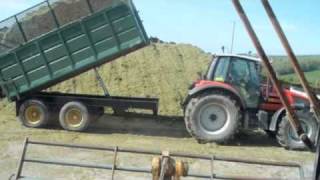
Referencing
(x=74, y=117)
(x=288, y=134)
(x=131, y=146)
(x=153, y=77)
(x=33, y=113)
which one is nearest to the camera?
(x=131, y=146)

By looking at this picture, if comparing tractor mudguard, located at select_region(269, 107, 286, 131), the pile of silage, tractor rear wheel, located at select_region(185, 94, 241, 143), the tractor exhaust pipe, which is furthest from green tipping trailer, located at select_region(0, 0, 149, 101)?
the tractor exhaust pipe

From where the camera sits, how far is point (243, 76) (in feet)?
45.6

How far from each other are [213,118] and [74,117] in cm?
362

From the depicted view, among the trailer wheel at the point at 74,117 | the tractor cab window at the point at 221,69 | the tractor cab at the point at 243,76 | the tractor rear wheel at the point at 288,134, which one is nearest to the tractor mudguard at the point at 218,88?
the tractor cab at the point at 243,76

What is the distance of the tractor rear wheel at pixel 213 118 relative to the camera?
1368 centimetres

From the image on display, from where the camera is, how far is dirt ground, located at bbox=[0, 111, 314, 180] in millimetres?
10195

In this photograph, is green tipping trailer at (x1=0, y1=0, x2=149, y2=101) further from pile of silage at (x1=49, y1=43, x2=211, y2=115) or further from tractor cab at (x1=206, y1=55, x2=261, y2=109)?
pile of silage at (x1=49, y1=43, x2=211, y2=115)

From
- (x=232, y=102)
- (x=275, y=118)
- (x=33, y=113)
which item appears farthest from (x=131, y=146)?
(x=33, y=113)

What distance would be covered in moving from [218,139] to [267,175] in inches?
125

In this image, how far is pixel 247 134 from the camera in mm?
15797

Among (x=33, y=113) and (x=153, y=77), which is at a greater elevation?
(x=153, y=77)

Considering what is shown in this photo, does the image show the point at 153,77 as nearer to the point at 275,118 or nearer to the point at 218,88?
the point at 218,88

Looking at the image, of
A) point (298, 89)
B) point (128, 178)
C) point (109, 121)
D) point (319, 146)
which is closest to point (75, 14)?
point (109, 121)

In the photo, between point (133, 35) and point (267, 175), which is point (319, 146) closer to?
point (267, 175)
